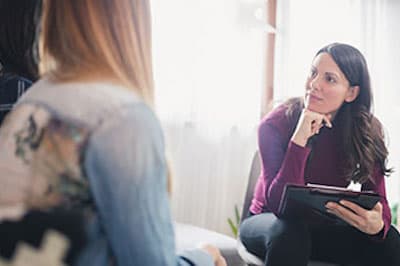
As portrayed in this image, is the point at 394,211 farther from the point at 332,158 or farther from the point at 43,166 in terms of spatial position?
the point at 43,166

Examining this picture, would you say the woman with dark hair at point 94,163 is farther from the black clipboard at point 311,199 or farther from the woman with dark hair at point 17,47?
the black clipboard at point 311,199

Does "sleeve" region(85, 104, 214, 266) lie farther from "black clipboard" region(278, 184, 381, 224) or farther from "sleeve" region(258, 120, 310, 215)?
"sleeve" region(258, 120, 310, 215)

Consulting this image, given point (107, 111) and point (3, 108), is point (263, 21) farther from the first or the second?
point (107, 111)

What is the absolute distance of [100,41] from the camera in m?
0.72

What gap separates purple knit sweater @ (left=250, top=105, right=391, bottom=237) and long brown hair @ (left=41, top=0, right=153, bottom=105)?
3.08ft

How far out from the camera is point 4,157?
686mm

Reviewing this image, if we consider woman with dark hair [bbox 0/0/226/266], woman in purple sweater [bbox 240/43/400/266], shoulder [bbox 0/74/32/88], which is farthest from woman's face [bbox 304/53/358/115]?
woman with dark hair [bbox 0/0/226/266]

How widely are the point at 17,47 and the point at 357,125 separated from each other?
1135 millimetres

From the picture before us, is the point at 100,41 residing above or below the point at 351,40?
above

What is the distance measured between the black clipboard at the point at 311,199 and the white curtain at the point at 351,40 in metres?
1.00

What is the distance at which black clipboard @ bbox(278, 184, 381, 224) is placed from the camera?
1.45 m

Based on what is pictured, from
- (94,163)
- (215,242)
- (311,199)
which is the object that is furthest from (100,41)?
(215,242)

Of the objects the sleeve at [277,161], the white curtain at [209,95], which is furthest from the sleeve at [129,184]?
the white curtain at [209,95]

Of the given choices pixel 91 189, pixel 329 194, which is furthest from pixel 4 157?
pixel 329 194
